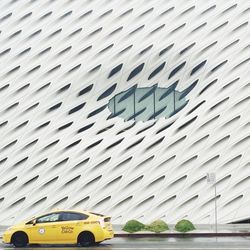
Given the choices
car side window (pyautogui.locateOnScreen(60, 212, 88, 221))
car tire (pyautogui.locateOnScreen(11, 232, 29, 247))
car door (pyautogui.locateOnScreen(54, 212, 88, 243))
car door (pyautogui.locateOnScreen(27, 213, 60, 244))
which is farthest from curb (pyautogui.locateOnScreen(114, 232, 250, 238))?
car tire (pyautogui.locateOnScreen(11, 232, 29, 247))

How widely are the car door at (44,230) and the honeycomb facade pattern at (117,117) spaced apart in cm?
1218

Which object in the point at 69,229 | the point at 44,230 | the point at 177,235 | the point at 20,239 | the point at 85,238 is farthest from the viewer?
the point at 177,235

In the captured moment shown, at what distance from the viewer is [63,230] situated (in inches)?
763

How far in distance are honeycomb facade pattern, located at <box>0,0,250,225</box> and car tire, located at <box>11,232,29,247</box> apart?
12.3 m

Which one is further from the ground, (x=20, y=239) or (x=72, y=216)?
(x=72, y=216)

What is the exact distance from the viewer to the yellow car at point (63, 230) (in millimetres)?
19219

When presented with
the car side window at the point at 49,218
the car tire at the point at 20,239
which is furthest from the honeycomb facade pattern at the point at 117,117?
the car tire at the point at 20,239

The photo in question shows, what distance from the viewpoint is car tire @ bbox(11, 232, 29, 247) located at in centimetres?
1964

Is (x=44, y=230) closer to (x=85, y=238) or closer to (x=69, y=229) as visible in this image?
(x=69, y=229)

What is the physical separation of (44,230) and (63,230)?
65cm

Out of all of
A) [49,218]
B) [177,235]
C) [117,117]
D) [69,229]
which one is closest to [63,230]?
[69,229]

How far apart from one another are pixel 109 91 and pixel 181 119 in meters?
4.84

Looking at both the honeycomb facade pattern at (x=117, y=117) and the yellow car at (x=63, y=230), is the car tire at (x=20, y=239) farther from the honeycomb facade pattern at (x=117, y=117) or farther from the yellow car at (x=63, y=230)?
the honeycomb facade pattern at (x=117, y=117)

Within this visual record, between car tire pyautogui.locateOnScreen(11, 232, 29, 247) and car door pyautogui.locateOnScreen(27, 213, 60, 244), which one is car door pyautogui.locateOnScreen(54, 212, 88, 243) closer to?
car door pyautogui.locateOnScreen(27, 213, 60, 244)
